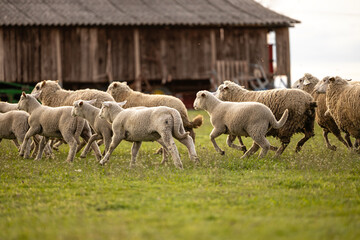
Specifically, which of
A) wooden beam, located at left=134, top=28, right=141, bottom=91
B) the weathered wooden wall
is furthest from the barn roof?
wooden beam, located at left=134, top=28, right=141, bottom=91

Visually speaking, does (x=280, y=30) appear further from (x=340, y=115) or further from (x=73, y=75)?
(x=340, y=115)

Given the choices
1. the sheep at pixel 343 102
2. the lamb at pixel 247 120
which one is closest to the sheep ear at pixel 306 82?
the sheep at pixel 343 102

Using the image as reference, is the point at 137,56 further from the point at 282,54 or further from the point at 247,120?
the point at 247,120

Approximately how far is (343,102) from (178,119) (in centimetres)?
351

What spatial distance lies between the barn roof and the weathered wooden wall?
715 mm

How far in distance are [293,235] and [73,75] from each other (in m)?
22.1

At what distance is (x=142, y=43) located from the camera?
86.2 ft

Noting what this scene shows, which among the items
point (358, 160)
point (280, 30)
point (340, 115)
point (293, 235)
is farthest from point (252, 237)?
point (280, 30)

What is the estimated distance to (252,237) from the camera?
438 cm

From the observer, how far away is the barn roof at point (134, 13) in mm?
24725

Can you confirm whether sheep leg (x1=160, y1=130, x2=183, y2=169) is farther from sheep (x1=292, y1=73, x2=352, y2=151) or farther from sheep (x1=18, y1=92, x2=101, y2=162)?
sheep (x1=292, y1=73, x2=352, y2=151)

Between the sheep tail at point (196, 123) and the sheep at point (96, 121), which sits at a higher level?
the sheep at point (96, 121)

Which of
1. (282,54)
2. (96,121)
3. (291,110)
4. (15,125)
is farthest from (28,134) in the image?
(282,54)

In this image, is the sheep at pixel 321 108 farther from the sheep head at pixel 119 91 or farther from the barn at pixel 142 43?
the barn at pixel 142 43
